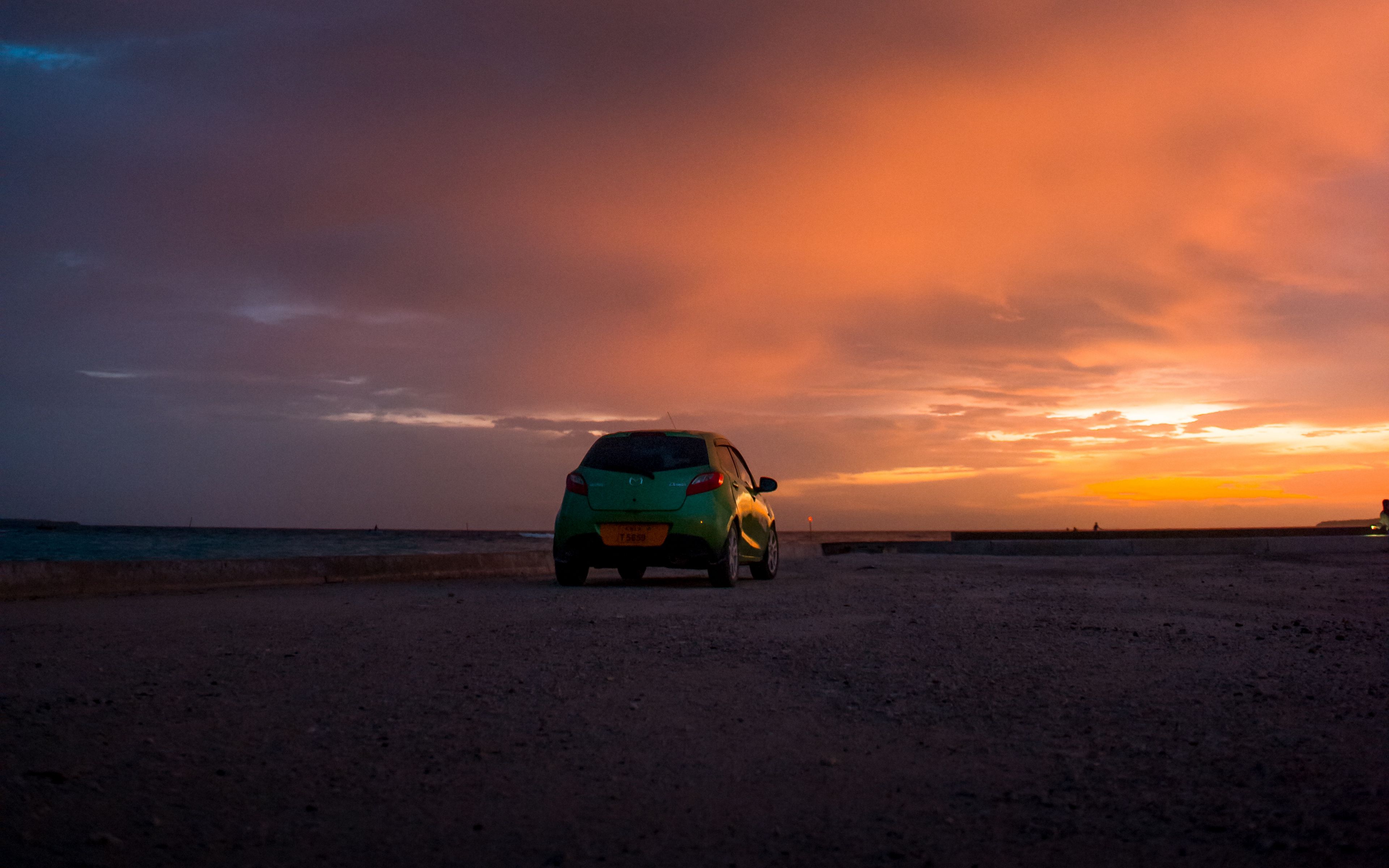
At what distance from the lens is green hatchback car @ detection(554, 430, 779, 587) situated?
12.0m

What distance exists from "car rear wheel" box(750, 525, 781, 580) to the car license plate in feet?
8.14

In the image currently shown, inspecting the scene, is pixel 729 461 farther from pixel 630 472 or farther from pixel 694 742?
pixel 694 742

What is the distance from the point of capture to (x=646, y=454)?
12.4 metres

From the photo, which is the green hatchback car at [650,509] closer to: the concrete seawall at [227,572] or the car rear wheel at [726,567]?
the car rear wheel at [726,567]

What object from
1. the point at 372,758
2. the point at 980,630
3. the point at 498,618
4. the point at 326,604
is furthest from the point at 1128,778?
the point at 326,604

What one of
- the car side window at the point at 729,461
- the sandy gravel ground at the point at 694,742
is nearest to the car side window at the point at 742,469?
the car side window at the point at 729,461

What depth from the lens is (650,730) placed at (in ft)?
14.1

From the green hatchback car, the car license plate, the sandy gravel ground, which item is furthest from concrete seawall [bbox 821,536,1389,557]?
the sandy gravel ground

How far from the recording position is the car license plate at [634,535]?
11914 mm

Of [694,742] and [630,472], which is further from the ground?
[630,472]

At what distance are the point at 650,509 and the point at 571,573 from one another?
132 centimetres

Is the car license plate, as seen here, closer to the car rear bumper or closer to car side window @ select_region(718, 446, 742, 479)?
the car rear bumper

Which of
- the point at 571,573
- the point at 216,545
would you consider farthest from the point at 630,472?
the point at 216,545

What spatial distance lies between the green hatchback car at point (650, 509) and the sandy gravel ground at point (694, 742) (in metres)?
3.88
